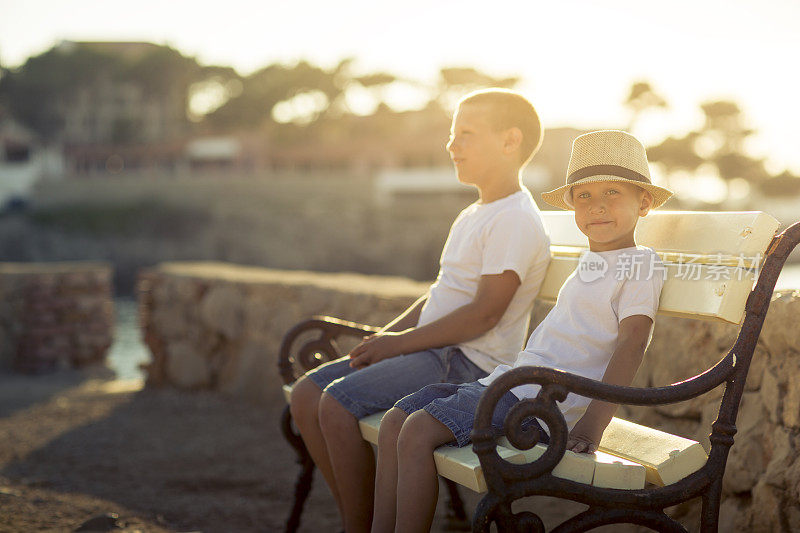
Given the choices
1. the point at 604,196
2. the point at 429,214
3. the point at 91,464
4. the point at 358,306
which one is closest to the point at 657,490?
the point at 604,196

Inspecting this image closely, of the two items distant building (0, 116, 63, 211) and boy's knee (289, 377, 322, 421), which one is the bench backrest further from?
distant building (0, 116, 63, 211)

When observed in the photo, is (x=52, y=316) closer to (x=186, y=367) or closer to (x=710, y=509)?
(x=186, y=367)

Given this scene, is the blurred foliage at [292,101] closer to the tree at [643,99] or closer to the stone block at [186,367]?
the tree at [643,99]

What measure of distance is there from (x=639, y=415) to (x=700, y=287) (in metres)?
1.03

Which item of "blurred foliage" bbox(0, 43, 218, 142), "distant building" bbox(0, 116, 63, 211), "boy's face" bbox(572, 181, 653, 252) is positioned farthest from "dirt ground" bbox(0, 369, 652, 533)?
"distant building" bbox(0, 116, 63, 211)

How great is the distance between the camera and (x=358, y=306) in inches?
167

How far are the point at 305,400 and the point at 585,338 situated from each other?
86 centimetres

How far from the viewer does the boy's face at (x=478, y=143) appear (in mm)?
2494

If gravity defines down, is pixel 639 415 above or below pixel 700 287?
below

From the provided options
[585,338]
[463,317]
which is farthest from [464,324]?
[585,338]

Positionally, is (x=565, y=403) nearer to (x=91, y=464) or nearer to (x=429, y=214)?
(x=91, y=464)

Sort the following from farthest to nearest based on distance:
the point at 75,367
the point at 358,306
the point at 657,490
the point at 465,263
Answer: the point at 75,367, the point at 358,306, the point at 465,263, the point at 657,490

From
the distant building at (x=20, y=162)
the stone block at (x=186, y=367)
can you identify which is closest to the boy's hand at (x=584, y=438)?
the stone block at (x=186, y=367)

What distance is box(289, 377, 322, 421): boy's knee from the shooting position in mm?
2471
